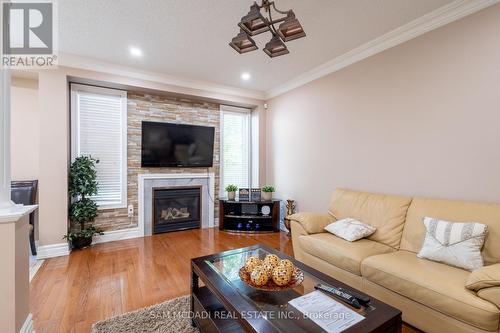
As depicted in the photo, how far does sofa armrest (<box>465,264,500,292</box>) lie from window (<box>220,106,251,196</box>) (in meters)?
3.74

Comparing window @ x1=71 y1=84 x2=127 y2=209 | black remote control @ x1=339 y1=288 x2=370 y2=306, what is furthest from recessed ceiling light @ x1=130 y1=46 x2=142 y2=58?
black remote control @ x1=339 y1=288 x2=370 y2=306

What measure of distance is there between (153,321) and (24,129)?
3.39 m

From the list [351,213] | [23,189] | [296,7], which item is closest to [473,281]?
[351,213]

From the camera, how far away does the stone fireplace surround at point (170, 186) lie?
3.88 metres

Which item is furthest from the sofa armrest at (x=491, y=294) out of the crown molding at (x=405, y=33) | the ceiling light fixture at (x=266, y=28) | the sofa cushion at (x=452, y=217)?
the crown molding at (x=405, y=33)

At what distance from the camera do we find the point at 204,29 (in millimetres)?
2504

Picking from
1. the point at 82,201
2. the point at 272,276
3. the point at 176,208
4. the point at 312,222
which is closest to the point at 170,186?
the point at 176,208

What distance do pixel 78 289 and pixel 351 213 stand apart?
9.70 feet

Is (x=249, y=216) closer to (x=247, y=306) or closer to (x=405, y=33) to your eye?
(x=247, y=306)

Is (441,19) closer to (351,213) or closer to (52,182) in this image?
(351,213)

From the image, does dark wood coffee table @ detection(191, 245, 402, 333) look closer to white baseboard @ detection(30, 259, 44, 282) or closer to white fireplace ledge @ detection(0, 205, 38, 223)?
white fireplace ledge @ detection(0, 205, 38, 223)

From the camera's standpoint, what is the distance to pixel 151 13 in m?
2.24

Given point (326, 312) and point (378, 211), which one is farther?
point (378, 211)

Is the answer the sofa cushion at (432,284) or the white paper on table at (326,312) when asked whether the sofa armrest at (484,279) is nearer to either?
the sofa cushion at (432,284)
